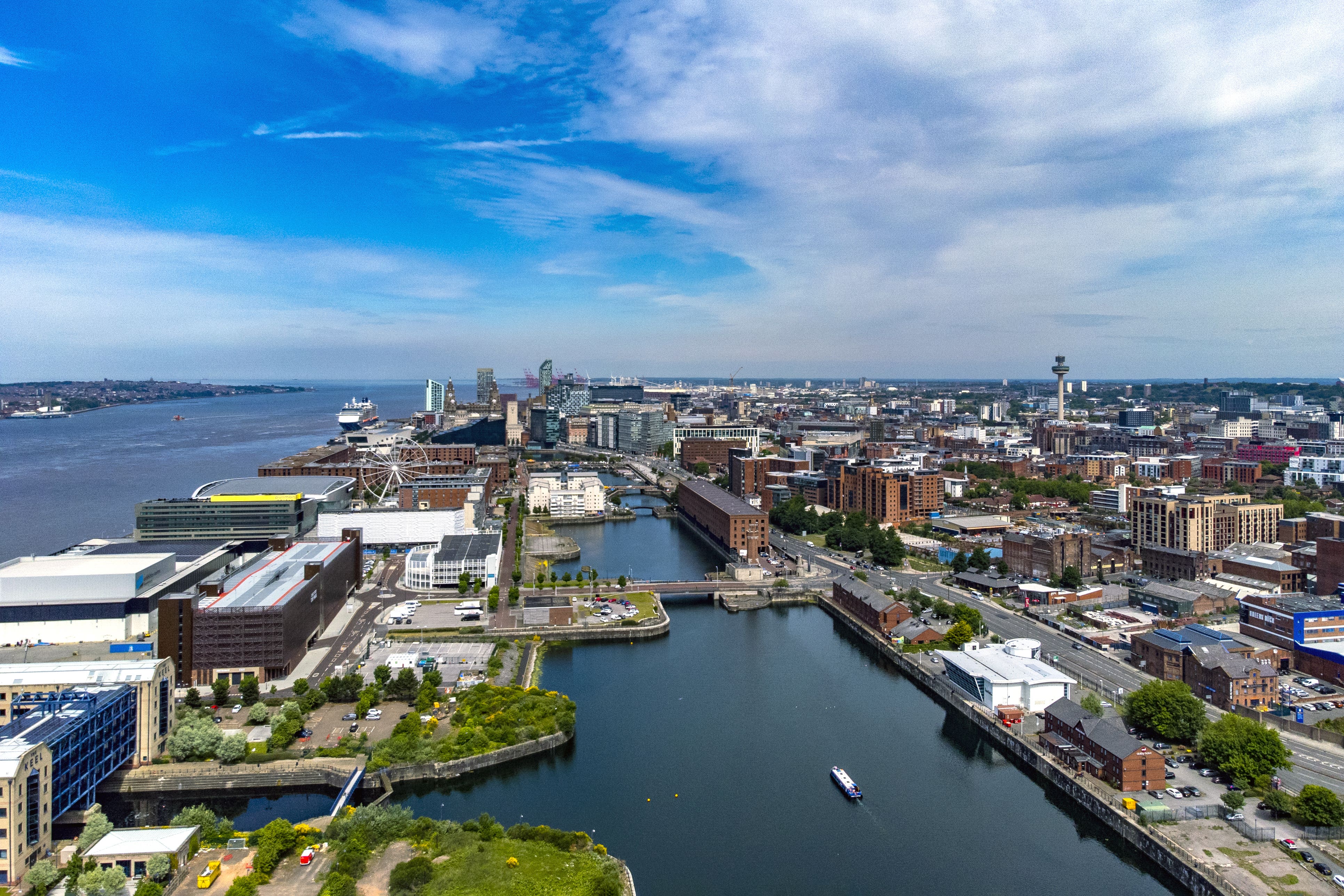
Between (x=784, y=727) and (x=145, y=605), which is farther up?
(x=145, y=605)

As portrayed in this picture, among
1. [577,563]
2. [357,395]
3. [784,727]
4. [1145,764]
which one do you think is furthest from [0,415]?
[1145,764]

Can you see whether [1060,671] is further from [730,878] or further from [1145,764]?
[730,878]

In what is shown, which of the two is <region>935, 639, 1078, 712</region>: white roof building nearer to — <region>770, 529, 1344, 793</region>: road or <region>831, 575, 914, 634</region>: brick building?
<region>770, 529, 1344, 793</region>: road

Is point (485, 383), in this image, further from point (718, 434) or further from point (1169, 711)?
point (1169, 711)

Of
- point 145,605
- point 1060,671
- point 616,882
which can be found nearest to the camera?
point 616,882

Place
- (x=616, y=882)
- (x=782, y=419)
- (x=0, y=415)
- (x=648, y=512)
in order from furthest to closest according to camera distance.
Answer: (x=0, y=415)
(x=782, y=419)
(x=648, y=512)
(x=616, y=882)

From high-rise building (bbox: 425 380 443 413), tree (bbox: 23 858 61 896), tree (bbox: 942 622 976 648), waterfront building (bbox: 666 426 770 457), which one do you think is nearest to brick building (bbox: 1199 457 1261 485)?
waterfront building (bbox: 666 426 770 457)

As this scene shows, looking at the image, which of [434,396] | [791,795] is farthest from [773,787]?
[434,396]

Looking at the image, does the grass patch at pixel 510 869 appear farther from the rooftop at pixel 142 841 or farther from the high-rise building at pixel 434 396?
the high-rise building at pixel 434 396
